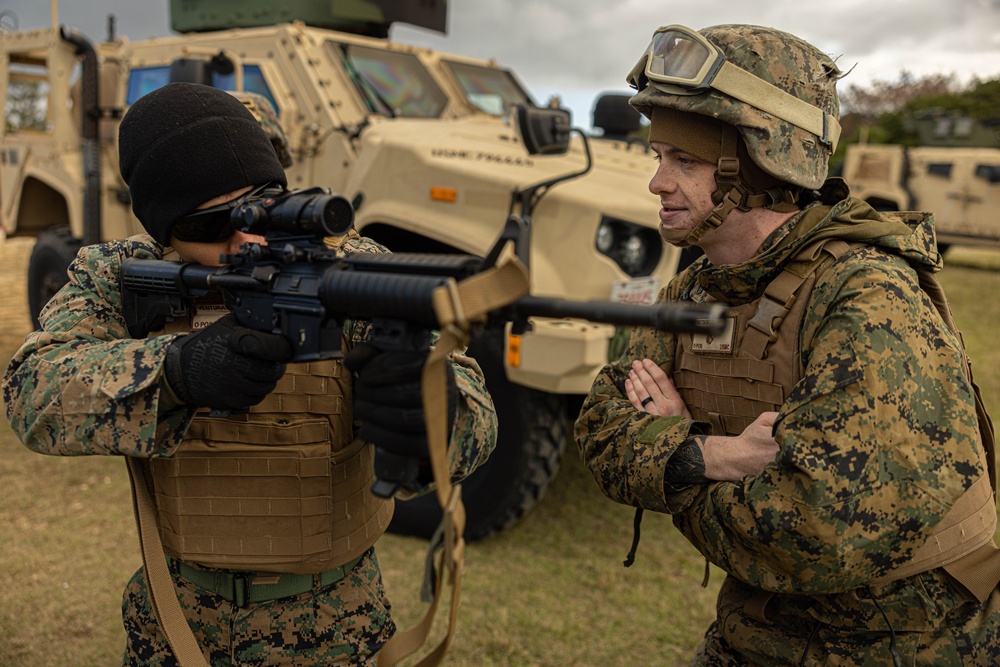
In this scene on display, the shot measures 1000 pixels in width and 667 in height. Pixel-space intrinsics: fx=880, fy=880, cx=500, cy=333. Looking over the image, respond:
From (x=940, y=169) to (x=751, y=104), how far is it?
13.4m

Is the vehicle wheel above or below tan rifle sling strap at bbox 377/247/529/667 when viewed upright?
below

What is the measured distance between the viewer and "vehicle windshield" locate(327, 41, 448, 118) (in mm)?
4812

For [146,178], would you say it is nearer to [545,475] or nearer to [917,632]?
[917,632]

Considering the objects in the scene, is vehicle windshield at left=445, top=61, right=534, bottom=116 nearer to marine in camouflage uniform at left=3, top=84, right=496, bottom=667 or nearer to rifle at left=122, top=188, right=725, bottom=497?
marine in camouflage uniform at left=3, top=84, right=496, bottom=667

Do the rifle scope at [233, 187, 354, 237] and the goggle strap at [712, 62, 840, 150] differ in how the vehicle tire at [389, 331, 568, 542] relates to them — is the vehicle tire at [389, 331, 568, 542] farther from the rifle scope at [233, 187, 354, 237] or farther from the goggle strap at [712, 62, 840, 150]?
the rifle scope at [233, 187, 354, 237]

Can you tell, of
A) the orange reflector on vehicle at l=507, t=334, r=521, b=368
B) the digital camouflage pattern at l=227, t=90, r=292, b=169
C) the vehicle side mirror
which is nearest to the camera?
the digital camouflage pattern at l=227, t=90, r=292, b=169

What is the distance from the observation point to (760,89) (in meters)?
1.77

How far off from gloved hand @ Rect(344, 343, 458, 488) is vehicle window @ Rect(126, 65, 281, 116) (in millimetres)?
2988

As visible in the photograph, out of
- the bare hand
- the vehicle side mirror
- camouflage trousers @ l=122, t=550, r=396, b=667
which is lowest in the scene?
camouflage trousers @ l=122, t=550, r=396, b=667

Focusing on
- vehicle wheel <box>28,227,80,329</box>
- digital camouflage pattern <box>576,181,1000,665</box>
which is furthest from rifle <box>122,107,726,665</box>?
vehicle wheel <box>28,227,80,329</box>

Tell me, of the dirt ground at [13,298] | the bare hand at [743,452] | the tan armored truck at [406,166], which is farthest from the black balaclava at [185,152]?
the dirt ground at [13,298]

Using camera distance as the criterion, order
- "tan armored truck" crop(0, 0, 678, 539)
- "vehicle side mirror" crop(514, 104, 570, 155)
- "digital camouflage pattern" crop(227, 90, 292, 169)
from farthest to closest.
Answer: "tan armored truck" crop(0, 0, 678, 539) → "vehicle side mirror" crop(514, 104, 570, 155) → "digital camouflage pattern" crop(227, 90, 292, 169)

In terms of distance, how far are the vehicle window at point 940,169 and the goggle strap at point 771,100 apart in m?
13.2

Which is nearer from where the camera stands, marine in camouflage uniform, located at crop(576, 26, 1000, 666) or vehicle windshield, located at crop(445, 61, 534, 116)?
marine in camouflage uniform, located at crop(576, 26, 1000, 666)
